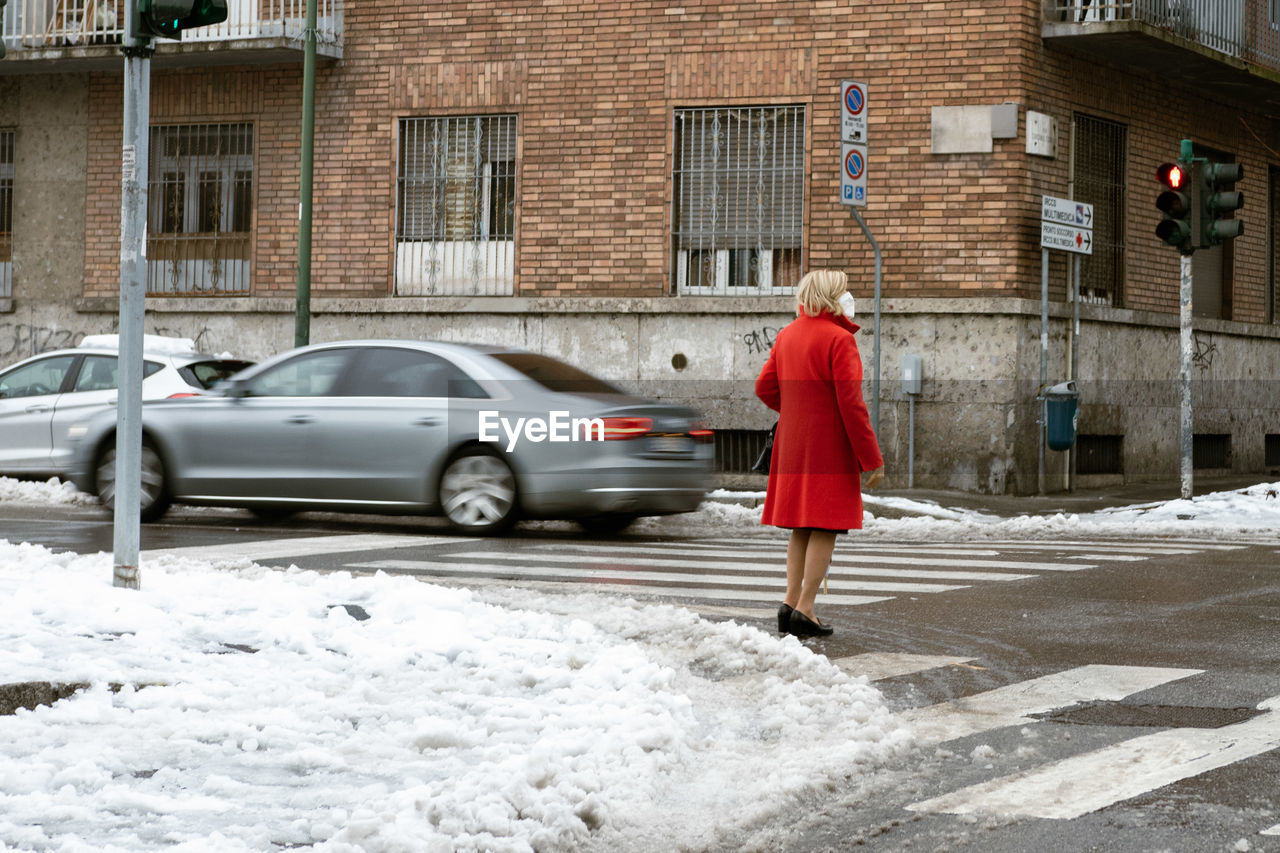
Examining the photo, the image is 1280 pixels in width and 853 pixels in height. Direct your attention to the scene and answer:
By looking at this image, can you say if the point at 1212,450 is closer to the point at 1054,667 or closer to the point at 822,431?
the point at 822,431

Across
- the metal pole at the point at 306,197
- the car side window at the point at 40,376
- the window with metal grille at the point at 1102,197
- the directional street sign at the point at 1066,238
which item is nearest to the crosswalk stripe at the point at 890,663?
the car side window at the point at 40,376

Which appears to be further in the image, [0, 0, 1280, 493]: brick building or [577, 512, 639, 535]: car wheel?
[0, 0, 1280, 493]: brick building

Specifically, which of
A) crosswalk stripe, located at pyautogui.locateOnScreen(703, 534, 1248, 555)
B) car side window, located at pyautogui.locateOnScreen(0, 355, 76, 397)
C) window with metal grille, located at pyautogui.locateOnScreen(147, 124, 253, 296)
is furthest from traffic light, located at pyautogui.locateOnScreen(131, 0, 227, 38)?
window with metal grille, located at pyautogui.locateOnScreen(147, 124, 253, 296)

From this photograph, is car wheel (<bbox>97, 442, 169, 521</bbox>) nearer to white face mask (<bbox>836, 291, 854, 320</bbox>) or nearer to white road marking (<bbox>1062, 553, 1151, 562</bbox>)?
white road marking (<bbox>1062, 553, 1151, 562</bbox>)

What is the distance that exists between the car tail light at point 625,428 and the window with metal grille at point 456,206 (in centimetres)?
781

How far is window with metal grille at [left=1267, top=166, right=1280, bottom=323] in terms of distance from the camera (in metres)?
23.0

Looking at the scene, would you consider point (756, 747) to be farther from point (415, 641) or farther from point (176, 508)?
point (176, 508)

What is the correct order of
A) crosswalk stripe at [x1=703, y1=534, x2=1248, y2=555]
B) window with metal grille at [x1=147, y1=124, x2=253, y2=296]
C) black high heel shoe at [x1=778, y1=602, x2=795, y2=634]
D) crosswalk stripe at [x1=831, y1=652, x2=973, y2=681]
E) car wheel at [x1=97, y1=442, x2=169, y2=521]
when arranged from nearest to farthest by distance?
crosswalk stripe at [x1=831, y1=652, x2=973, y2=681], black high heel shoe at [x1=778, y1=602, x2=795, y2=634], crosswalk stripe at [x1=703, y1=534, x2=1248, y2=555], car wheel at [x1=97, y1=442, x2=169, y2=521], window with metal grille at [x1=147, y1=124, x2=253, y2=296]

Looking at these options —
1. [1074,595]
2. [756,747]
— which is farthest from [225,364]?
[756,747]

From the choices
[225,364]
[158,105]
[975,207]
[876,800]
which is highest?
[158,105]

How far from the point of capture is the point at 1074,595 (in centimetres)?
933

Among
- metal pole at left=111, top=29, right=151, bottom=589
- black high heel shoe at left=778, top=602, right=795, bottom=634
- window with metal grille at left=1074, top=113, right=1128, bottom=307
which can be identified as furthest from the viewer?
window with metal grille at left=1074, top=113, right=1128, bottom=307

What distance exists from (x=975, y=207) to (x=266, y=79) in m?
8.89

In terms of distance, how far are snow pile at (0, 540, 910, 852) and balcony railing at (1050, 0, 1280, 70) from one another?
13.5 metres
